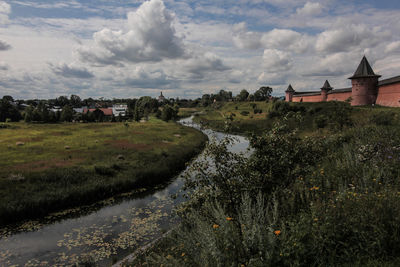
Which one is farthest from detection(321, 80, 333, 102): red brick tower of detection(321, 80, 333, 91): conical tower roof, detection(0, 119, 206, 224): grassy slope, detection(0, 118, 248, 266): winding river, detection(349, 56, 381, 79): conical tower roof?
detection(0, 118, 248, 266): winding river

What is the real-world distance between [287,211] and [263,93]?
156m

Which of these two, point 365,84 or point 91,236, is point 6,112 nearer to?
point 91,236

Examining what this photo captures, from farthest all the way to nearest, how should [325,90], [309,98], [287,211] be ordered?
1. [309,98]
2. [325,90]
3. [287,211]

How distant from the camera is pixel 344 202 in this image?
559 cm

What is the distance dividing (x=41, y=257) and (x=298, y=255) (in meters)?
12.6

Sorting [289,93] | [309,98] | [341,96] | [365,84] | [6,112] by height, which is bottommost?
[6,112]

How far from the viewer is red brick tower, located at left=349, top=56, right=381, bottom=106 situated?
153 ft

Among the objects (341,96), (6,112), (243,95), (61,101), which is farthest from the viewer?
(61,101)

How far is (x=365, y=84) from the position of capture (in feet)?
154

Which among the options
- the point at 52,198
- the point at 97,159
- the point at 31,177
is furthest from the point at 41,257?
the point at 97,159

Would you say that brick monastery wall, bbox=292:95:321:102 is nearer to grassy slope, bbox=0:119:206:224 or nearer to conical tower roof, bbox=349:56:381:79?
conical tower roof, bbox=349:56:381:79

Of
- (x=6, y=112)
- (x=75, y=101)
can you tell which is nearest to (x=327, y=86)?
(x=6, y=112)

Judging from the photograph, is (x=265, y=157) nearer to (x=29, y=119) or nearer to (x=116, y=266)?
(x=116, y=266)

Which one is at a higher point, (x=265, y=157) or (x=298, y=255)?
(x=265, y=157)
